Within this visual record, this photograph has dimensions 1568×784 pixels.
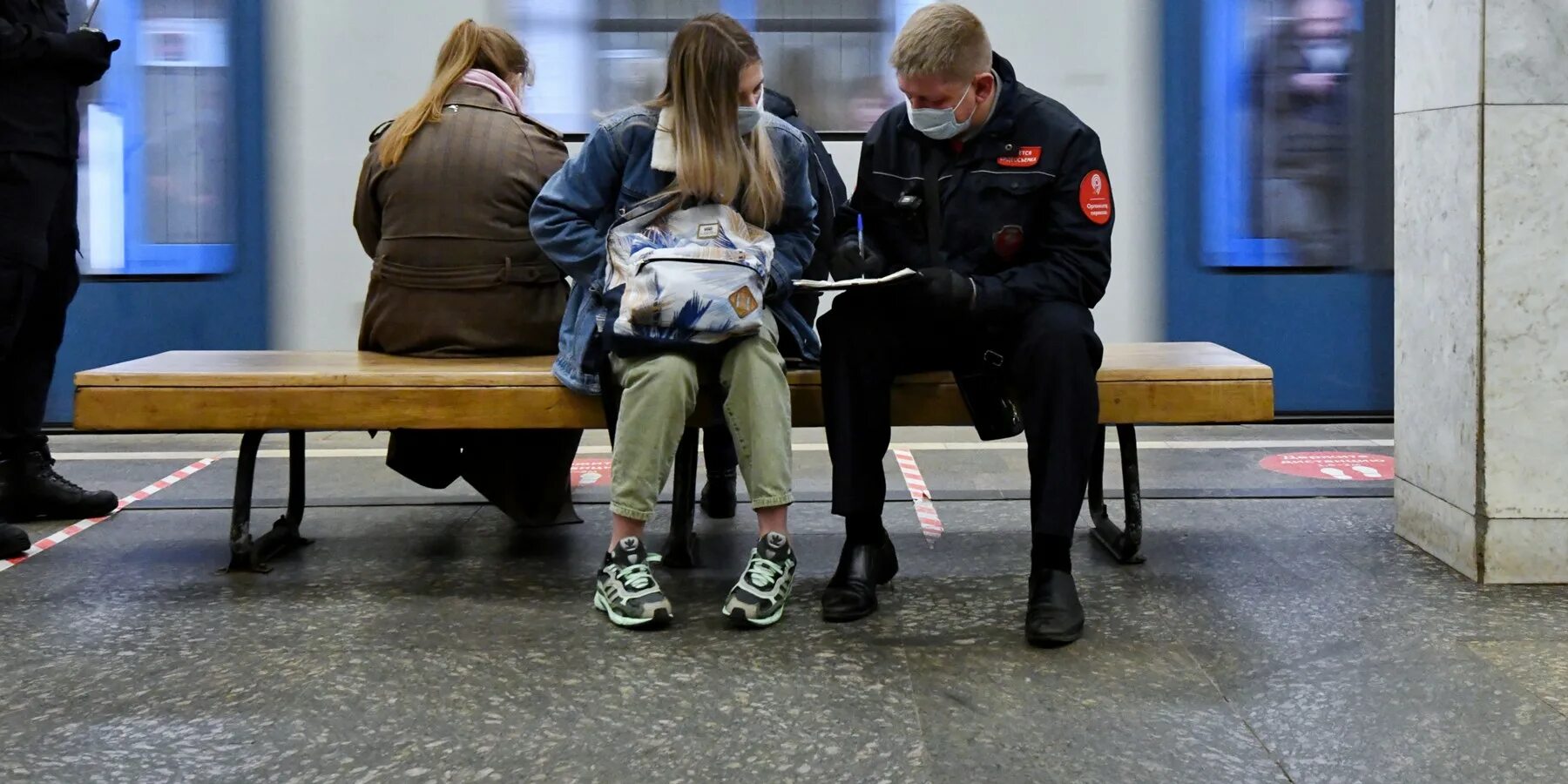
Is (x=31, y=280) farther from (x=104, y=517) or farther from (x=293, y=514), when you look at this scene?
(x=293, y=514)

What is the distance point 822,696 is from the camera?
312 cm

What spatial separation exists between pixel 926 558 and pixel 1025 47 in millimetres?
2838

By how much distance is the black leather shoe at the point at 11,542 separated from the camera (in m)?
4.35

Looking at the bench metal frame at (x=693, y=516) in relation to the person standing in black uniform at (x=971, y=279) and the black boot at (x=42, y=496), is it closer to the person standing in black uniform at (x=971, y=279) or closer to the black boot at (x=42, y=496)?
the person standing in black uniform at (x=971, y=279)

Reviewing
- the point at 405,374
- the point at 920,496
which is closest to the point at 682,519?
the point at 405,374

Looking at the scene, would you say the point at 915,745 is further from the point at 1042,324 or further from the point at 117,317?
the point at 117,317

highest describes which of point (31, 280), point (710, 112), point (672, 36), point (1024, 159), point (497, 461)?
point (672, 36)

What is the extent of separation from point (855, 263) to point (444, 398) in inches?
39.9

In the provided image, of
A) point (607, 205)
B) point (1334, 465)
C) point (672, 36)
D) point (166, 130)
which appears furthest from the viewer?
point (166, 130)

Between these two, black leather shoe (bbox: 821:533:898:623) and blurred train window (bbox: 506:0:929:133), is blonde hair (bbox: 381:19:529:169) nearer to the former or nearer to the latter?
black leather shoe (bbox: 821:533:898:623)

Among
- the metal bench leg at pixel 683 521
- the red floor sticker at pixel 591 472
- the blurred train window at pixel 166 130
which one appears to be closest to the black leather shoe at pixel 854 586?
the metal bench leg at pixel 683 521

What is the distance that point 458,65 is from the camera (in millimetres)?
4422

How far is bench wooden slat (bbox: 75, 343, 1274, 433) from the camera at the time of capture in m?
3.90

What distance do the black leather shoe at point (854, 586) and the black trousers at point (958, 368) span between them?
1.6 inches
